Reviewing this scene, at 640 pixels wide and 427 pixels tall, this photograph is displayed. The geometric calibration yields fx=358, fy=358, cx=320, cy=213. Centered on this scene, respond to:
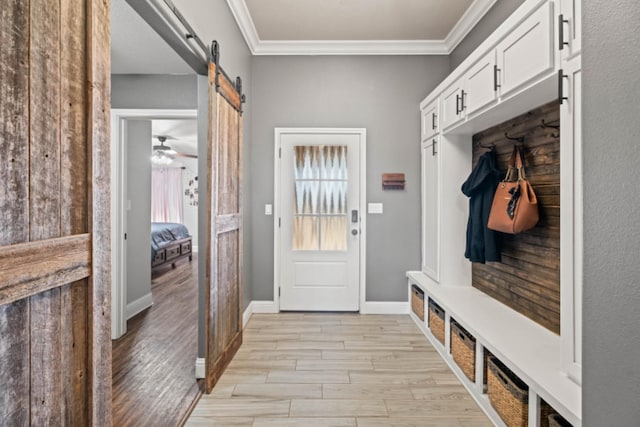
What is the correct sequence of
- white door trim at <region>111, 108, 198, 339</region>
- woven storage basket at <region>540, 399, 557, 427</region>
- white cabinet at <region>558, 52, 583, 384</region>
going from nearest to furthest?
white cabinet at <region>558, 52, 583, 384</region>, woven storage basket at <region>540, 399, 557, 427</region>, white door trim at <region>111, 108, 198, 339</region>

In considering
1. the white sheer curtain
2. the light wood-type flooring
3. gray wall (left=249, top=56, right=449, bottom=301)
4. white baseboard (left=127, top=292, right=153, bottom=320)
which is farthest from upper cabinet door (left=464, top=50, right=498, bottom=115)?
the white sheer curtain

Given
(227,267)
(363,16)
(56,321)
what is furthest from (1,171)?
(363,16)

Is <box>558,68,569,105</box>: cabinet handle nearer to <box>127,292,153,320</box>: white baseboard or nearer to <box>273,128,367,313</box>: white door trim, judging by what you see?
<box>273,128,367,313</box>: white door trim

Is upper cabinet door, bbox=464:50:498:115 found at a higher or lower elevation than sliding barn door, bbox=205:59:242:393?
higher

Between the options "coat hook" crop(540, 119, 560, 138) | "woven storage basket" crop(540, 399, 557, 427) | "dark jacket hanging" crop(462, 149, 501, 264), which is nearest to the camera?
"woven storage basket" crop(540, 399, 557, 427)

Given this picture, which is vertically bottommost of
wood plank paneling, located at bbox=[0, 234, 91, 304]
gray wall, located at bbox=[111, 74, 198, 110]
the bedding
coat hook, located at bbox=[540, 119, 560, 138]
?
the bedding

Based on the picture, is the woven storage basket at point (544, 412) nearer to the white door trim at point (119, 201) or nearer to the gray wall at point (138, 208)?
the white door trim at point (119, 201)

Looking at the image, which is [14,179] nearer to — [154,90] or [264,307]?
[154,90]

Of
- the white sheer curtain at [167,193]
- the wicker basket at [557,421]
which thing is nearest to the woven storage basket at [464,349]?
the wicker basket at [557,421]

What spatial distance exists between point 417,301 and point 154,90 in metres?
3.30

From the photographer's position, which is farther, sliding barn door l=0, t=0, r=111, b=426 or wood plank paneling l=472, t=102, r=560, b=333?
wood plank paneling l=472, t=102, r=560, b=333

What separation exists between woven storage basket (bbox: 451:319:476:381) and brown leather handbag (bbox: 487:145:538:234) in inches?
29.0

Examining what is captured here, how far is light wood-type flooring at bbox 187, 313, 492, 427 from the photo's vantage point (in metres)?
2.03

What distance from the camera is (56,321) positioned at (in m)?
0.98
